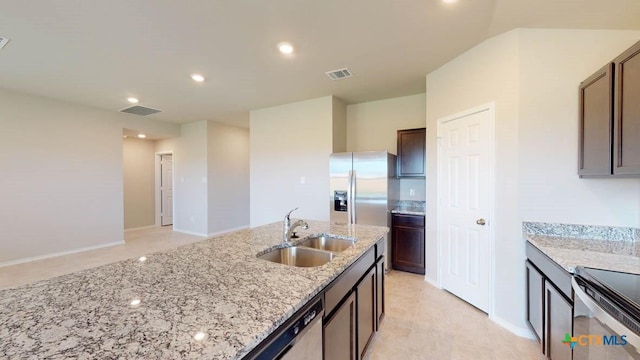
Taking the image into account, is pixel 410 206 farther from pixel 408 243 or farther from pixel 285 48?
pixel 285 48

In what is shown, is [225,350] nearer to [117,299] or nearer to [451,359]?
[117,299]

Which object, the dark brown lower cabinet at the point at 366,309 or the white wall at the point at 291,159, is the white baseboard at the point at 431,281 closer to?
the dark brown lower cabinet at the point at 366,309

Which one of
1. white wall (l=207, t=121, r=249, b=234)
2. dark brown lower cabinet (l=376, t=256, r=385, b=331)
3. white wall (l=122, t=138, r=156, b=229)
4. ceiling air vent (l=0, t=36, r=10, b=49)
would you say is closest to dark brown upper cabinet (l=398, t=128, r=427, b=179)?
dark brown lower cabinet (l=376, t=256, r=385, b=331)

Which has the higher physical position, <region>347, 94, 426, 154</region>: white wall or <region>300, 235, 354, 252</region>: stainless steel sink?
<region>347, 94, 426, 154</region>: white wall

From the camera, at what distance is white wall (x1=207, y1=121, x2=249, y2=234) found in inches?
236

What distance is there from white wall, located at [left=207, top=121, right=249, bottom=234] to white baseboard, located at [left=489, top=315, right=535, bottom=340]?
18.0 ft

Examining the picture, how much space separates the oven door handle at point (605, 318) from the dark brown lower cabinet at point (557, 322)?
170mm

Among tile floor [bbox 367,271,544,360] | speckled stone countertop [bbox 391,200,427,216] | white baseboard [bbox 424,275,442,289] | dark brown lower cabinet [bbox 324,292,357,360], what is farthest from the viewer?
speckled stone countertop [bbox 391,200,427,216]

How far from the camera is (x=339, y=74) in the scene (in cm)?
334

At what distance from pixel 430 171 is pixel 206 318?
307 centimetres

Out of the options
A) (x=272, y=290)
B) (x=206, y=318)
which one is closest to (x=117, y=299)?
(x=206, y=318)

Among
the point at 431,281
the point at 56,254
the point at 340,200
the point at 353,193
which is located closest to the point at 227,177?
the point at 56,254

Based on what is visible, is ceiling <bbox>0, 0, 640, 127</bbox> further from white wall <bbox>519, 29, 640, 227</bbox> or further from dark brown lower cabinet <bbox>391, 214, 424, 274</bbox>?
dark brown lower cabinet <bbox>391, 214, 424, 274</bbox>

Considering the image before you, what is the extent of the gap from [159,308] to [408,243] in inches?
130
